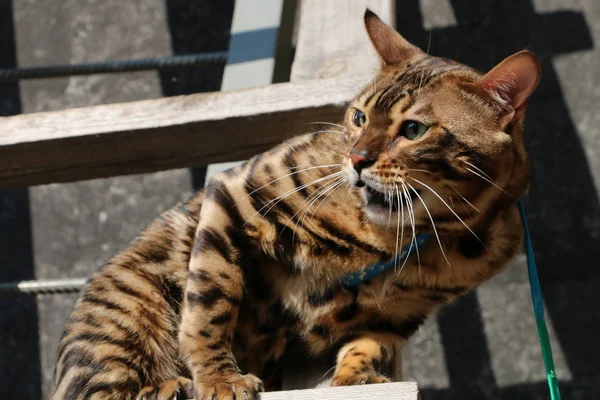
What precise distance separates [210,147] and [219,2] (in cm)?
271

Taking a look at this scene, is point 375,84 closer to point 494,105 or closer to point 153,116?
point 494,105

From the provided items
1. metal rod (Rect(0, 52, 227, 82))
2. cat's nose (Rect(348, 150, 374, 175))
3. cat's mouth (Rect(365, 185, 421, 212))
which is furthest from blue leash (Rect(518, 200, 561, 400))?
metal rod (Rect(0, 52, 227, 82))

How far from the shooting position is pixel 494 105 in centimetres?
175

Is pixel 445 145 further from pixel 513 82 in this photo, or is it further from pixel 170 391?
A: pixel 170 391

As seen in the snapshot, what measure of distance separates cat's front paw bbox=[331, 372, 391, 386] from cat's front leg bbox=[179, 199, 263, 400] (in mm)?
Result: 176

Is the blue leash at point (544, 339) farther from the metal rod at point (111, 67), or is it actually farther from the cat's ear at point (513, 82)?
the metal rod at point (111, 67)

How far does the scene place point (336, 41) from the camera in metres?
2.07

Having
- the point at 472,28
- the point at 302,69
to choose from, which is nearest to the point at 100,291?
the point at 302,69

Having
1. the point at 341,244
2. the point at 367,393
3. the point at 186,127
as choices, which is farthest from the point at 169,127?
the point at 367,393

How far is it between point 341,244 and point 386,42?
1.55 feet

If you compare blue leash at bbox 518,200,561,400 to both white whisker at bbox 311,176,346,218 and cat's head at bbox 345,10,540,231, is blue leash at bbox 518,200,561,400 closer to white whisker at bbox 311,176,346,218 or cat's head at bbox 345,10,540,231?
cat's head at bbox 345,10,540,231

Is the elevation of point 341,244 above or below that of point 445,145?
below

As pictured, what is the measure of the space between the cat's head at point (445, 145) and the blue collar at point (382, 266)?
0.04 m

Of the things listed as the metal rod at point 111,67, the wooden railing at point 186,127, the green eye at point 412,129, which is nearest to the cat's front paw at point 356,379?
the wooden railing at point 186,127
